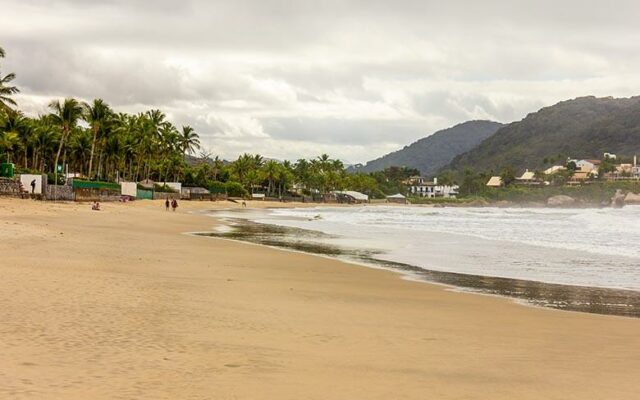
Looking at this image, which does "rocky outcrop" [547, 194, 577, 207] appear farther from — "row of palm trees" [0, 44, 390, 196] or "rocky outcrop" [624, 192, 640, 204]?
"row of palm trees" [0, 44, 390, 196]

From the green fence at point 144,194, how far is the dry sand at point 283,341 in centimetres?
6919

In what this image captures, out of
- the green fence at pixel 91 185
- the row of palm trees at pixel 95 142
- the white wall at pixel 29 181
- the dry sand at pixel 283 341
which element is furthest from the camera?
the row of palm trees at pixel 95 142

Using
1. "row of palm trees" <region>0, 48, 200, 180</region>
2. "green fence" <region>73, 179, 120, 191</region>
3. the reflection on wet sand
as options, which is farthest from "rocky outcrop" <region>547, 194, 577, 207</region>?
the reflection on wet sand

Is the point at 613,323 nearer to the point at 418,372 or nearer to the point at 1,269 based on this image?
the point at 418,372

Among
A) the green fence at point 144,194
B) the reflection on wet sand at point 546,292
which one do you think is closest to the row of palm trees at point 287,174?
the green fence at point 144,194

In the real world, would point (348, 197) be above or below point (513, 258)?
above

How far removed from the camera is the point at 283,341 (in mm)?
7699

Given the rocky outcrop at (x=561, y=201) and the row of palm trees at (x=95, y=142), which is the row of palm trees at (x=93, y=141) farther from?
the rocky outcrop at (x=561, y=201)

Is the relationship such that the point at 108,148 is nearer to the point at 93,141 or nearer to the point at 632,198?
the point at 93,141

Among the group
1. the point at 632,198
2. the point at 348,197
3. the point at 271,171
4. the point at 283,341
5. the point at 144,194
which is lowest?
the point at 283,341

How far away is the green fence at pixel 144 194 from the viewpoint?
3200 inches

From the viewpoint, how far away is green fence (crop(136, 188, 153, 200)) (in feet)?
267

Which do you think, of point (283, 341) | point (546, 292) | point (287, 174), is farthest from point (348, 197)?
point (283, 341)

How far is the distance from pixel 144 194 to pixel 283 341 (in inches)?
3113
